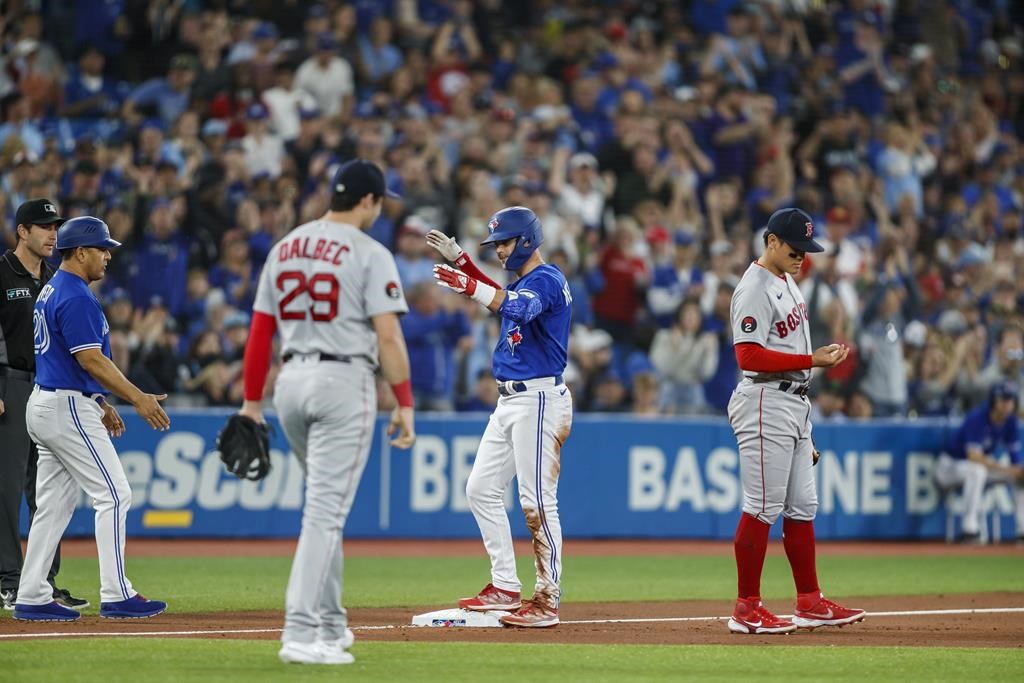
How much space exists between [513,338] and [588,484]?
24.2 ft

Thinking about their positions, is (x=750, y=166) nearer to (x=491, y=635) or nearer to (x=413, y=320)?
(x=413, y=320)

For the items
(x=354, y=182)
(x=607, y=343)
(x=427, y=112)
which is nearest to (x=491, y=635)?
(x=354, y=182)

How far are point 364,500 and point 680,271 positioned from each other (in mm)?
5109

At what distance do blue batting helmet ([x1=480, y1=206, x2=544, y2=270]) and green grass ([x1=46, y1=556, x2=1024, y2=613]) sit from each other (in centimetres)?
272

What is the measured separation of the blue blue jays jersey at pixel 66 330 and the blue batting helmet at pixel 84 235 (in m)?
0.17

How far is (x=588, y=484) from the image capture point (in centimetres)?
1540

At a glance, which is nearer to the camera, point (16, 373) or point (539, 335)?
point (539, 335)

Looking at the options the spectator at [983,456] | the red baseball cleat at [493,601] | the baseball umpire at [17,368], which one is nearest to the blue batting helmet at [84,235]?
the baseball umpire at [17,368]

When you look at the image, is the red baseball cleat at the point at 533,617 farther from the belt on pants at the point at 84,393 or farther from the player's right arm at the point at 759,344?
the belt on pants at the point at 84,393

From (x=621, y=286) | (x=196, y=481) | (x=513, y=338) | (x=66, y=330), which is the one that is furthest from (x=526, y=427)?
(x=621, y=286)

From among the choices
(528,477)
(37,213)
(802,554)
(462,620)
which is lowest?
(462,620)

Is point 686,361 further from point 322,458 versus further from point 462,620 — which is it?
point 322,458

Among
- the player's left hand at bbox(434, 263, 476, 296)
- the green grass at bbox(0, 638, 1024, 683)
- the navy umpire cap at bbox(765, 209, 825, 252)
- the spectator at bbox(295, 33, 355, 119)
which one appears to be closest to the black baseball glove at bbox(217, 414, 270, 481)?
the green grass at bbox(0, 638, 1024, 683)

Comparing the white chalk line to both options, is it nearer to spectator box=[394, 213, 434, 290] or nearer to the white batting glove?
the white batting glove
